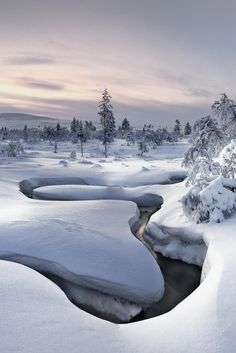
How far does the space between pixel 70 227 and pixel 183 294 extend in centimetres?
627

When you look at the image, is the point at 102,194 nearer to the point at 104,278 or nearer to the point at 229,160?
the point at 229,160

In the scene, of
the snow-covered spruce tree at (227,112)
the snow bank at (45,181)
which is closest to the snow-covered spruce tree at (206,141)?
the snow-covered spruce tree at (227,112)

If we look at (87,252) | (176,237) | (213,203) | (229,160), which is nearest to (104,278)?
(87,252)

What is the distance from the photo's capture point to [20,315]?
9719 millimetres

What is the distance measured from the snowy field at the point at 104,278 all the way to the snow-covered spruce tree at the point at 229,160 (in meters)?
3.88

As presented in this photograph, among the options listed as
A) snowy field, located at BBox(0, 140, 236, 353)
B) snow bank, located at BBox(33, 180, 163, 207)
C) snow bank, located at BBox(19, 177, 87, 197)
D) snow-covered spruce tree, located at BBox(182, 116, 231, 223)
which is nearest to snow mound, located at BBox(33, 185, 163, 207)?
snow bank, located at BBox(33, 180, 163, 207)

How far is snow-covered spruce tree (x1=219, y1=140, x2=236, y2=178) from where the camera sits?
935 inches

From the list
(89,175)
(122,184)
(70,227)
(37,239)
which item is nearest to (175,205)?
(70,227)

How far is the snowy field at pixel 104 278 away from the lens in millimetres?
8992

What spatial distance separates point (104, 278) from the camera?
1408 centimetres

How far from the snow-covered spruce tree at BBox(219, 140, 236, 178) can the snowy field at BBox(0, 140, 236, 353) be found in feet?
12.7

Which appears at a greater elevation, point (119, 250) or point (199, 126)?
point (199, 126)

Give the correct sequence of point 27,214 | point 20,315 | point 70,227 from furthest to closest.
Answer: point 27,214
point 70,227
point 20,315

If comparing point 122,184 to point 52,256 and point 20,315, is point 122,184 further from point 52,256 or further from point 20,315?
point 20,315
